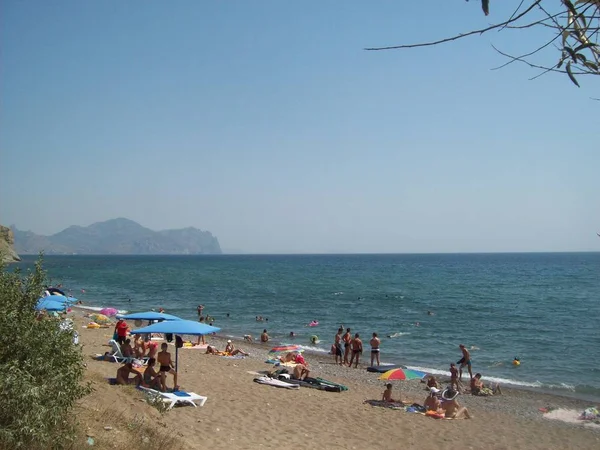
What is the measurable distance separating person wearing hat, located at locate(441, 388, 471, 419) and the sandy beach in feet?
0.71

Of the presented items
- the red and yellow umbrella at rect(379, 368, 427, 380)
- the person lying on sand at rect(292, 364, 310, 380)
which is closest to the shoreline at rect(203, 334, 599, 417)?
the red and yellow umbrella at rect(379, 368, 427, 380)

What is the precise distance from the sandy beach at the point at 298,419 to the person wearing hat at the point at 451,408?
22 centimetres

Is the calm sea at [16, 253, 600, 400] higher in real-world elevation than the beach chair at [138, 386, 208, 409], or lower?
lower

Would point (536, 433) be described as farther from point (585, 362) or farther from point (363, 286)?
point (363, 286)

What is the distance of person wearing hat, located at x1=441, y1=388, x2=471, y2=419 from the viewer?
13680mm

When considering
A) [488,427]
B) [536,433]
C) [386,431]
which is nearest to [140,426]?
[386,431]

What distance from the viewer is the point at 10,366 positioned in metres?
5.76

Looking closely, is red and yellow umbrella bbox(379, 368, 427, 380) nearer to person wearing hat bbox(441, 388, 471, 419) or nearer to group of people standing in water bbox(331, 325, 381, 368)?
group of people standing in water bbox(331, 325, 381, 368)

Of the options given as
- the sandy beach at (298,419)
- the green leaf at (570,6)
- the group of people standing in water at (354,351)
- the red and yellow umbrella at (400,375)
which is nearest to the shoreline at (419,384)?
the sandy beach at (298,419)

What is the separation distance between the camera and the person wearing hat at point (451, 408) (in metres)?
13.7

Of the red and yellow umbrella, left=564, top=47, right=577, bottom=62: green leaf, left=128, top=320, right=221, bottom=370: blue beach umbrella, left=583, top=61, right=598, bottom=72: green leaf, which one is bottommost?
the red and yellow umbrella

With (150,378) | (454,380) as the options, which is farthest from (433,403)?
(150,378)

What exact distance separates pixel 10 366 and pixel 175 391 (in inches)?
254

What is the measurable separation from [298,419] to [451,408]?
4452mm
